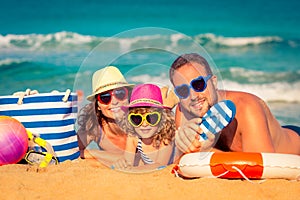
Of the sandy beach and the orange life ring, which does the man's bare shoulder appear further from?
the sandy beach

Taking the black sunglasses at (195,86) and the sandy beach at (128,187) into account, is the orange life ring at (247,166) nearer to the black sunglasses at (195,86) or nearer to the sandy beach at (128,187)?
the sandy beach at (128,187)

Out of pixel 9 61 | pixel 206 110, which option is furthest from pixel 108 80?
pixel 9 61

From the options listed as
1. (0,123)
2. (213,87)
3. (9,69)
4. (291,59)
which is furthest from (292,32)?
(0,123)

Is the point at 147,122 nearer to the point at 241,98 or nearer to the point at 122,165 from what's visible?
the point at 122,165

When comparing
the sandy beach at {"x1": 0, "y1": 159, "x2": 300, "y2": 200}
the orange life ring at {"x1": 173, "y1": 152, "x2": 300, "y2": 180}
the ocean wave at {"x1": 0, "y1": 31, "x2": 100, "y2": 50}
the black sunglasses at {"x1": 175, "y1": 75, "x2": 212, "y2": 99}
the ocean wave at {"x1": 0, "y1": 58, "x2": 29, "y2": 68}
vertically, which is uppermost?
the ocean wave at {"x1": 0, "y1": 31, "x2": 100, "y2": 50}

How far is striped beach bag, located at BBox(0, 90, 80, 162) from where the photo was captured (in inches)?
182

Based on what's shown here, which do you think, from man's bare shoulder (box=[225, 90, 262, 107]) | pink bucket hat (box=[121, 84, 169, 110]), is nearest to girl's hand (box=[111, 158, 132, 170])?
pink bucket hat (box=[121, 84, 169, 110])

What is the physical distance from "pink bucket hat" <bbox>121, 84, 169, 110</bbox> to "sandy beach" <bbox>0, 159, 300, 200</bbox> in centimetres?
65

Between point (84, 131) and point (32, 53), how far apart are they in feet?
29.7

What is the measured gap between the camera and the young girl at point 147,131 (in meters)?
4.05

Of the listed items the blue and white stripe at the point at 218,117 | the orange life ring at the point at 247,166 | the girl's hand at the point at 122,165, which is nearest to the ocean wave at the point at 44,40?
the girl's hand at the point at 122,165

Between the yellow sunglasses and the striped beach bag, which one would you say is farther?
the striped beach bag

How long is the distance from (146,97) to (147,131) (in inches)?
13.5

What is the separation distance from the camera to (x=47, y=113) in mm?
4621
